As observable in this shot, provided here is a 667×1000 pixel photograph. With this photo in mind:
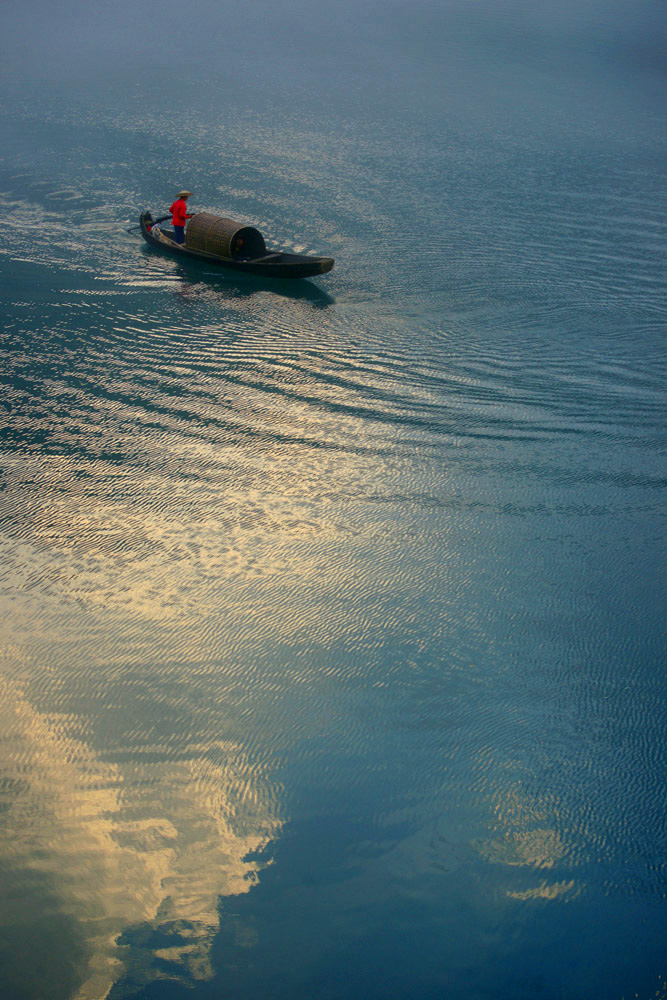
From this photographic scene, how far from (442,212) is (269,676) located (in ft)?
31.5

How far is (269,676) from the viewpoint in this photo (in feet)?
13.5

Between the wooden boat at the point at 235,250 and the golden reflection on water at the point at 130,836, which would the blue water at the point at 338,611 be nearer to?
the golden reflection on water at the point at 130,836

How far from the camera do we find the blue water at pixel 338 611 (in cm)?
308

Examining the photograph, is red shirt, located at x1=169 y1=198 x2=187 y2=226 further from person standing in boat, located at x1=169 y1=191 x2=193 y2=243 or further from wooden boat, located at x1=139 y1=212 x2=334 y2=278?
wooden boat, located at x1=139 y1=212 x2=334 y2=278

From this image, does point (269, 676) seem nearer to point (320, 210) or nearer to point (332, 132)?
point (320, 210)

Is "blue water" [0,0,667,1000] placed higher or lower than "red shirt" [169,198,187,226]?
lower

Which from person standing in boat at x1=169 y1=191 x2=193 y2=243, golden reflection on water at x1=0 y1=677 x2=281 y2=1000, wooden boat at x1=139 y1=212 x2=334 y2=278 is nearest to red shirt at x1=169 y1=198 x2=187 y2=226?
person standing in boat at x1=169 y1=191 x2=193 y2=243

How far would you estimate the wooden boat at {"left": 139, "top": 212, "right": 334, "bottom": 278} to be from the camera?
9.11m

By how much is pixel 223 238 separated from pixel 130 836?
784 centimetres

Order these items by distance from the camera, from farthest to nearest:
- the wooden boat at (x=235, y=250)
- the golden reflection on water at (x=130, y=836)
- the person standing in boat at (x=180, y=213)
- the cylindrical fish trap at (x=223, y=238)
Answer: the person standing in boat at (x=180, y=213)
the cylindrical fish trap at (x=223, y=238)
the wooden boat at (x=235, y=250)
the golden reflection on water at (x=130, y=836)

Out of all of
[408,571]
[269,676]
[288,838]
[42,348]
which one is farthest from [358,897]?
[42,348]

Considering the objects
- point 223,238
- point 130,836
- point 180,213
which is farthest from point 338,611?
point 180,213

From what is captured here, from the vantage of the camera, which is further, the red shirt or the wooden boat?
the red shirt

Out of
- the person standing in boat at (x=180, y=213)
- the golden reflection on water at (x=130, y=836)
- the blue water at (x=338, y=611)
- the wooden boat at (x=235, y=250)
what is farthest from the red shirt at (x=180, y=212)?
the golden reflection on water at (x=130, y=836)
